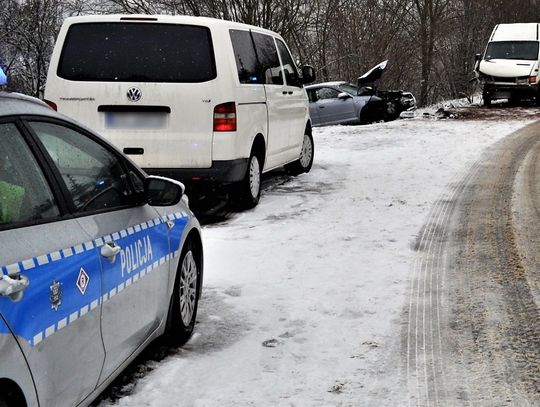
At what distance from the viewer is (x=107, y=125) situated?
23.2 ft

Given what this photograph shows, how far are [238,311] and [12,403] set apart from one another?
2.64 metres

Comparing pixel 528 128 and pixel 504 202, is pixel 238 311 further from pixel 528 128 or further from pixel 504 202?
pixel 528 128

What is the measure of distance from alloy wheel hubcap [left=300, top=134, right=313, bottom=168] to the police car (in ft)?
22.5

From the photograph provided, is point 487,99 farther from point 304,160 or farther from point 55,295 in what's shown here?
point 55,295

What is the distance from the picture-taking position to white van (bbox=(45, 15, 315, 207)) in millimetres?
7000

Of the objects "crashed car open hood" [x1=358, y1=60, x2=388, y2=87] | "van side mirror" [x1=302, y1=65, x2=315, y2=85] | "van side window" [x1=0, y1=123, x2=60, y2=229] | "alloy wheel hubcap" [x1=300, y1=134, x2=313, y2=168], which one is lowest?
"alloy wheel hubcap" [x1=300, y1=134, x2=313, y2=168]

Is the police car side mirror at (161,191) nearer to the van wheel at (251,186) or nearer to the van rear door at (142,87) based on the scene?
the van rear door at (142,87)

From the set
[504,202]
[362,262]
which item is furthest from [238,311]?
[504,202]

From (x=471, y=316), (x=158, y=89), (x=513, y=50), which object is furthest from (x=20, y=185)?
(x=513, y=50)

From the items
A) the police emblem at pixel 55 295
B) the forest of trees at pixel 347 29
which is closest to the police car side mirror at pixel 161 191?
the police emblem at pixel 55 295

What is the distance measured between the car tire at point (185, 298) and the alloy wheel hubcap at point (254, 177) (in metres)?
3.49

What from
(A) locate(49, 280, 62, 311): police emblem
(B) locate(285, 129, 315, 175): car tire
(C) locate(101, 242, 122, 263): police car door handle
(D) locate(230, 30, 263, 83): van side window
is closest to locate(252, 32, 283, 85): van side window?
(D) locate(230, 30, 263, 83): van side window

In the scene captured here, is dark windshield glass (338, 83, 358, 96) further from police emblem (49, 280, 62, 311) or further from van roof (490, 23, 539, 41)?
police emblem (49, 280, 62, 311)

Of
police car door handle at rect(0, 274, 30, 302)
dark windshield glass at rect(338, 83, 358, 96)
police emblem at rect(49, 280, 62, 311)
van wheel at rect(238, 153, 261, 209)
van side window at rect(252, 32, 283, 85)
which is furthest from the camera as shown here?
dark windshield glass at rect(338, 83, 358, 96)
